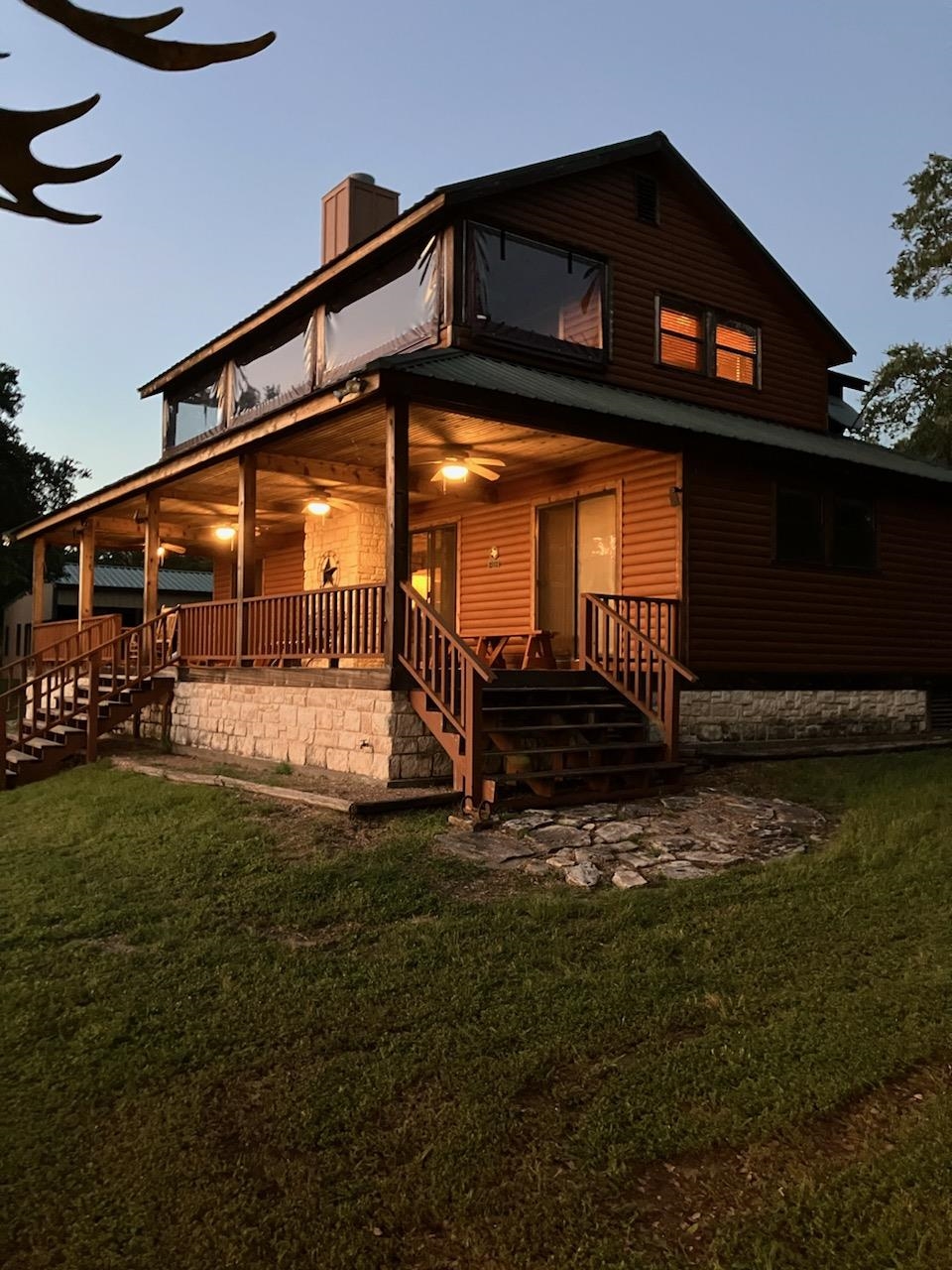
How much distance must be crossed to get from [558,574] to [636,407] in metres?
2.80

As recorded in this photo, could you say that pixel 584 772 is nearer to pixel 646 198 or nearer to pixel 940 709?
pixel 940 709

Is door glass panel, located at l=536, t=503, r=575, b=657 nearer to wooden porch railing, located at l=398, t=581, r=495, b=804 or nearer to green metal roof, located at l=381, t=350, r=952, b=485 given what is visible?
green metal roof, located at l=381, t=350, r=952, b=485

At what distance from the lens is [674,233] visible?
13938 millimetres

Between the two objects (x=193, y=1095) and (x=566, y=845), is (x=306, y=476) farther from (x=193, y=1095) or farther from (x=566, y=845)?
(x=193, y=1095)

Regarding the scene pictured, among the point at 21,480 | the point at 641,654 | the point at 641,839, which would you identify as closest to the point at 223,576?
the point at 641,654

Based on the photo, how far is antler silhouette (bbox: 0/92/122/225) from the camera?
5.77 ft

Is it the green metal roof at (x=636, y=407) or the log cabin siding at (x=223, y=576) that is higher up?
the green metal roof at (x=636, y=407)

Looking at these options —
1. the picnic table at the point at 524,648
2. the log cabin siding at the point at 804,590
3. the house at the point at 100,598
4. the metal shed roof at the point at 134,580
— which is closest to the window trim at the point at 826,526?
the log cabin siding at the point at 804,590

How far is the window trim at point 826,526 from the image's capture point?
40.3 feet

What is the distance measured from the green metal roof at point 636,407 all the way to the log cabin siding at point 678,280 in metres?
0.40

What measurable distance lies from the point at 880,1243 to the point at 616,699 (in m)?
7.18

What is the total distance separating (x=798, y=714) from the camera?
12.3m

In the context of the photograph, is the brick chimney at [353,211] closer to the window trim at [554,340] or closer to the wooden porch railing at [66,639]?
the window trim at [554,340]

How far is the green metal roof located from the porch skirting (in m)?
3.19
